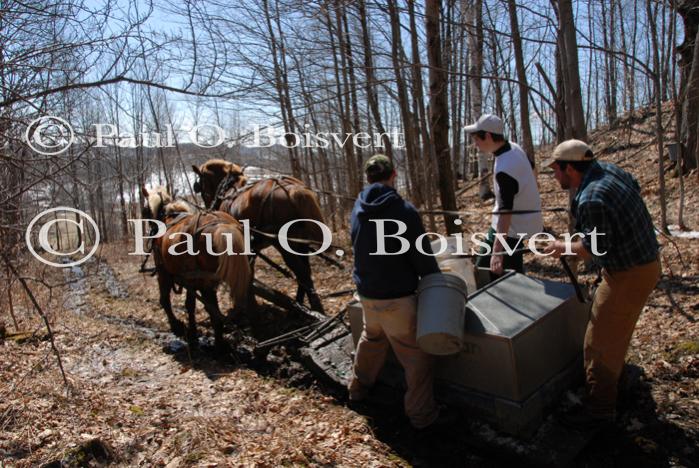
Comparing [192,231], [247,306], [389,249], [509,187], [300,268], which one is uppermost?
[509,187]

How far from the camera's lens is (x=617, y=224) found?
3.51 meters

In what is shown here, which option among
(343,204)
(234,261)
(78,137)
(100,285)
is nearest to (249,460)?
(234,261)

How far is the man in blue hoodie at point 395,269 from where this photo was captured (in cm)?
393

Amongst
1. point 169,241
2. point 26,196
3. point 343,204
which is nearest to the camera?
point 26,196

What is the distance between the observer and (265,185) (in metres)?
8.67

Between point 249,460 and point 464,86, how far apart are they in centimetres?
2137

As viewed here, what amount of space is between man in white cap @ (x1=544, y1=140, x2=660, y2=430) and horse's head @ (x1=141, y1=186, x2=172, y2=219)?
5.98 metres

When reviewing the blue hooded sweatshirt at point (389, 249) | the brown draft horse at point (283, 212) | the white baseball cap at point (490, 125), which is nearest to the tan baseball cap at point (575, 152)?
the white baseball cap at point (490, 125)

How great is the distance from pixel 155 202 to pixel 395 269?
5323 millimetres

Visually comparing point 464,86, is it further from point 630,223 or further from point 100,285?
point 630,223

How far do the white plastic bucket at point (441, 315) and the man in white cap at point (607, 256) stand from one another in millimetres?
727

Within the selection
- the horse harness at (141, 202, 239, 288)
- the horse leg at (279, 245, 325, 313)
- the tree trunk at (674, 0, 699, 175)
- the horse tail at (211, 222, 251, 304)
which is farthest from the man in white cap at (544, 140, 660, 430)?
the tree trunk at (674, 0, 699, 175)

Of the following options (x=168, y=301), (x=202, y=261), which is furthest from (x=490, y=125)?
(x=168, y=301)

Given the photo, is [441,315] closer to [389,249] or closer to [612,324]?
[389,249]
